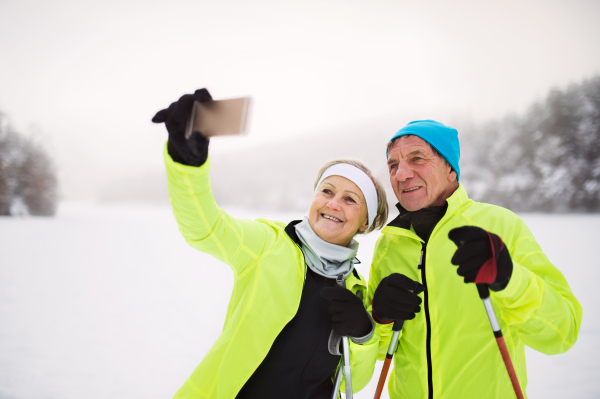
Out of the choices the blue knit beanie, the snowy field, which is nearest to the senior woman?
the blue knit beanie

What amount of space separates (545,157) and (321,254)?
12685mm

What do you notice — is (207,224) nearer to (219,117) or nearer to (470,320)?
(219,117)

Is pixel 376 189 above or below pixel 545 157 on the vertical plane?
below

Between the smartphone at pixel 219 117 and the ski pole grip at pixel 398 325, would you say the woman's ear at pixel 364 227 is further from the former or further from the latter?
the smartphone at pixel 219 117

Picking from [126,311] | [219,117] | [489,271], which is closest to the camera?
[219,117]

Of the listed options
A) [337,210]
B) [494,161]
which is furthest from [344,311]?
[494,161]

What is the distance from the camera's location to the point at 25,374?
3211mm

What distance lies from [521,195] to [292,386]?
40.4ft

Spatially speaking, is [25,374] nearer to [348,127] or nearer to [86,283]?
[86,283]

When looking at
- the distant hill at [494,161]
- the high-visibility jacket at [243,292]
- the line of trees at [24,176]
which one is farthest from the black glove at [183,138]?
the line of trees at [24,176]

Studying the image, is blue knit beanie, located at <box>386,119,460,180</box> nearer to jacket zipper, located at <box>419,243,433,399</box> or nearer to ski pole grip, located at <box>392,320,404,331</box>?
jacket zipper, located at <box>419,243,433,399</box>

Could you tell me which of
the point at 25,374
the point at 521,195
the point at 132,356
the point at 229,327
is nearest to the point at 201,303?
the point at 132,356

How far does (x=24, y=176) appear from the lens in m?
9.91

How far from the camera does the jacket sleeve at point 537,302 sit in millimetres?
1040
